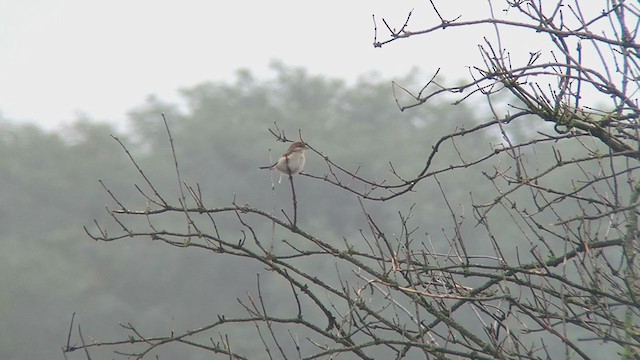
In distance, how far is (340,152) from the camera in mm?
30250

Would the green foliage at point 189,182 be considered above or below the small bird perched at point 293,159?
above

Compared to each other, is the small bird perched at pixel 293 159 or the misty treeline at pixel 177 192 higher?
the misty treeline at pixel 177 192

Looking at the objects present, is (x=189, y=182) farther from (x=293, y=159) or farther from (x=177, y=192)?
(x=293, y=159)

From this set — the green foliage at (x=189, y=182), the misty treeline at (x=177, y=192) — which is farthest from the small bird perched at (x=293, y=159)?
the green foliage at (x=189, y=182)

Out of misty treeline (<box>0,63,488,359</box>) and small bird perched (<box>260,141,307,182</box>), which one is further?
misty treeline (<box>0,63,488,359</box>)

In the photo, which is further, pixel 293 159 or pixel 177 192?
pixel 177 192

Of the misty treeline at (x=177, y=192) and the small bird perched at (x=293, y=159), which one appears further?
the misty treeline at (x=177, y=192)

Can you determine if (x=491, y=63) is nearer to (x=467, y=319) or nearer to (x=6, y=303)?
(x=467, y=319)

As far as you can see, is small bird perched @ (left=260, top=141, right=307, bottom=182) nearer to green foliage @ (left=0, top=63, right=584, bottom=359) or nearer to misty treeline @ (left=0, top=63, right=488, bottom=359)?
misty treeline @ (left=0, top=63, right=488, bottom=359)

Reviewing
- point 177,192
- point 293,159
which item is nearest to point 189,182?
point 177,192

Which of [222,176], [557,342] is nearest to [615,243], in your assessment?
[557,342]

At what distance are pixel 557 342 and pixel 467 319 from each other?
208cm

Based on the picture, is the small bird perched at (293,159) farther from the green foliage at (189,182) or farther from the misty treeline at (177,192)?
the green foliage at (189,182)

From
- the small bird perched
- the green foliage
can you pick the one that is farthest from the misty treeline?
the small bird perched
